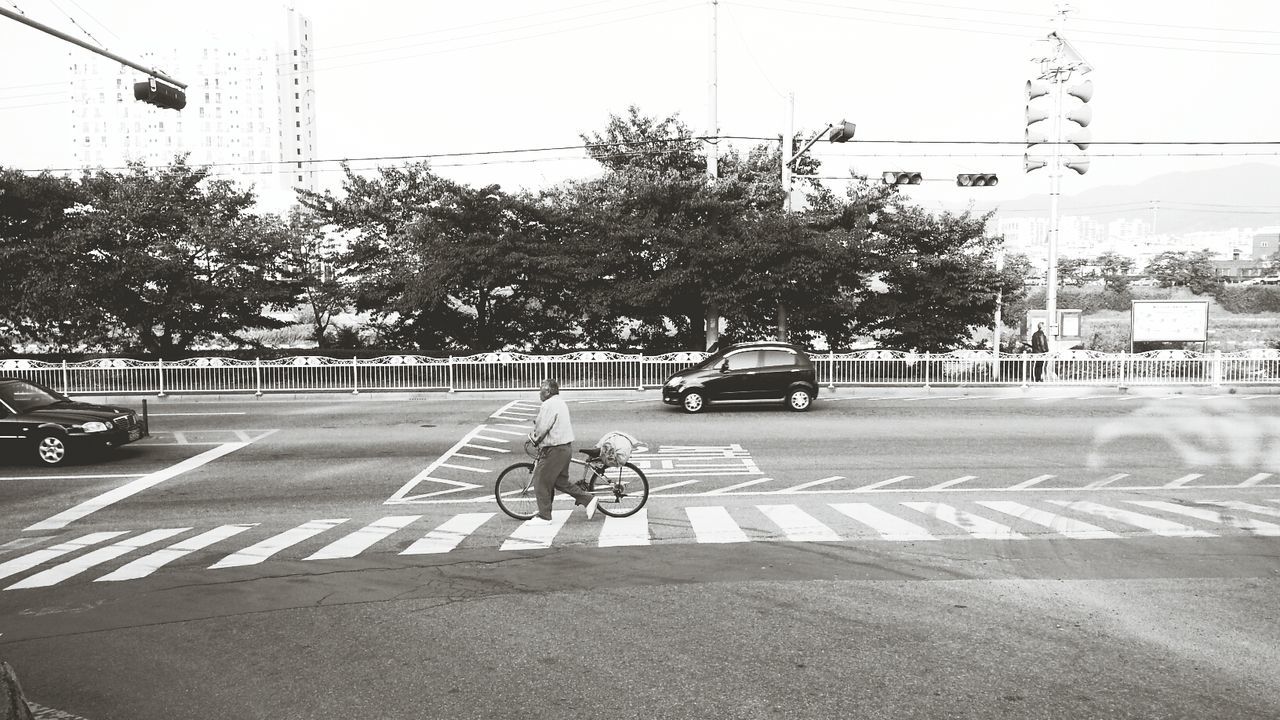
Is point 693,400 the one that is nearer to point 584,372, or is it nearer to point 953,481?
point 584,372

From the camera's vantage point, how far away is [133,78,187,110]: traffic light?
11477 mm

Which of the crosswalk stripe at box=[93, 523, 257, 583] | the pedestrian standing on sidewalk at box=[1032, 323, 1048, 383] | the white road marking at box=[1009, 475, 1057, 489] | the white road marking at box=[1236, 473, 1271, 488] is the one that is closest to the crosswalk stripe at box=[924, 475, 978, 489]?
the white road marking at box=[1009, 475, 1057, 489]

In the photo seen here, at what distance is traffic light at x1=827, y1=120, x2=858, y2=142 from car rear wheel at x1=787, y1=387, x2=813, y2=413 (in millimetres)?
5854

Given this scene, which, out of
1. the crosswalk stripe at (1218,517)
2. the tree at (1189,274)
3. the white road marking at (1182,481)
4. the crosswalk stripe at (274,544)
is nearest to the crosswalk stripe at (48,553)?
the crosswalk stripe at (274,544)

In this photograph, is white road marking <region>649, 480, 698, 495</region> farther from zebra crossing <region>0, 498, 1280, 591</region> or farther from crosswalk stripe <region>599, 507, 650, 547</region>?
crosswalk stripe <region>599, 507, 650, 547</region>

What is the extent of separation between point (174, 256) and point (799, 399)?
19790mm

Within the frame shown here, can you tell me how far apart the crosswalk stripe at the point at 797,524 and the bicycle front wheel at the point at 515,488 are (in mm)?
2804

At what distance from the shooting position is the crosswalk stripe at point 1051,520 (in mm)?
9492

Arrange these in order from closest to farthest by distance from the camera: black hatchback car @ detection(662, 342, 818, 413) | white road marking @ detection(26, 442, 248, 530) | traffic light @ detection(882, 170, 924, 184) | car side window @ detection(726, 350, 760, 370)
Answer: white road marking @ detection(26, 442, 248, 530) < black hatchback car @ detection(662, 342, 818, 413) < car side window @ detection(726, 350, 760, 370) < traffic light @ detection(882, 170, 924, 184)

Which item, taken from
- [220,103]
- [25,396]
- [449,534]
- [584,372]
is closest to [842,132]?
[584,372]

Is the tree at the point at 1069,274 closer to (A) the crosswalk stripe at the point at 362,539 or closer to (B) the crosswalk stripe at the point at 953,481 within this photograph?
(B) the crosswalk stripe at the point at 953,481

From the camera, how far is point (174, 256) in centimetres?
2812

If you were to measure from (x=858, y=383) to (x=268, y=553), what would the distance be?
1947 cm

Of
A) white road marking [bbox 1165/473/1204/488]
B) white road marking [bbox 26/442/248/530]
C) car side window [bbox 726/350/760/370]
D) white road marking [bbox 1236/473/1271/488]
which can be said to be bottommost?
white road marking [bbox 26/442/248/530]
